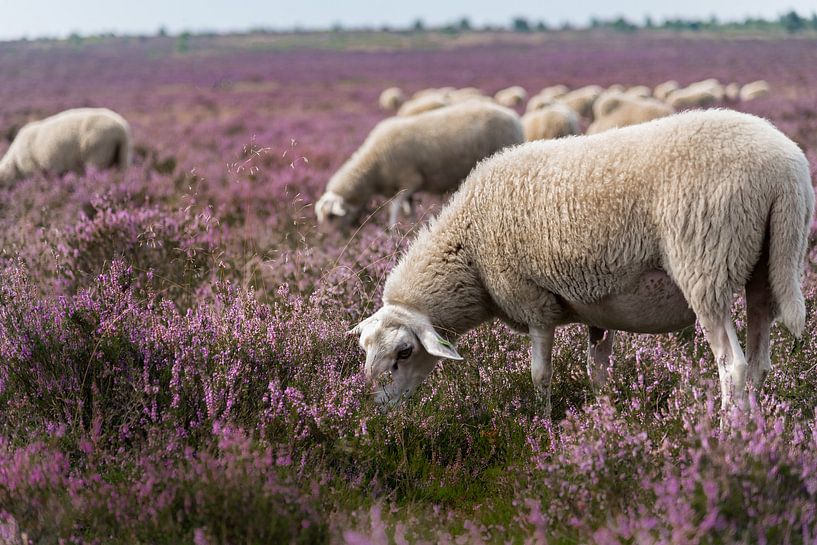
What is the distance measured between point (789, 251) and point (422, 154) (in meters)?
5.81

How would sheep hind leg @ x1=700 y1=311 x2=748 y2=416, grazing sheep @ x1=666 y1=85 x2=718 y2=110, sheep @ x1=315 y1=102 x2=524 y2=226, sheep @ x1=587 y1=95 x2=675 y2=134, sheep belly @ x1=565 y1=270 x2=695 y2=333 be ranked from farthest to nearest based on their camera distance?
grazing sheep @ x1=666 y1=85 x2=718 y2=110 < sheep @ x1=587 y1=95 x2=675 y2=134 < sheep @ x1=315 y1=102 x2=524 y2=226 < sheep belly @ x1=565 y1=270 x2=695 y2=333 < sheep hind leg @ x1=700 y1=311 x2=748 y2=416

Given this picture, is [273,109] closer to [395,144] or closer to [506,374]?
[395,144]

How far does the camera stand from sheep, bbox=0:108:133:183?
10305 mm

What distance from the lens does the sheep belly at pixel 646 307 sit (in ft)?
10.4

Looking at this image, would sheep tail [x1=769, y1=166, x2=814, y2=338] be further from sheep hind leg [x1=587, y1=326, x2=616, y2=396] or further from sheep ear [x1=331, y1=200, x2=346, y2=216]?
sheep ear [x1=331, y1=200, x2=346, y2=216]

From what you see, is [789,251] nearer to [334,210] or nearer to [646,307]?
[646,307]

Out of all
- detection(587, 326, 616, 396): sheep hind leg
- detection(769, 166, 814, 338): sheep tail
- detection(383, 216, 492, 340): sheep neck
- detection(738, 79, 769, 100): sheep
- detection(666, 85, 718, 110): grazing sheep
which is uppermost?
detection(769, 166, 814, 338): sheep tail

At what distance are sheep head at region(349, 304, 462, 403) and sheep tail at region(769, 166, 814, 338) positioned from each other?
1.32 meters

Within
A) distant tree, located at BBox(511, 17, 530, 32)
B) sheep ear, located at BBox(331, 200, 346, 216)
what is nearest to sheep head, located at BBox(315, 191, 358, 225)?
sheep ear, located at BBox(331, 200, 346, 216)

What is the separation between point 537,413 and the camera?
340 centimetres

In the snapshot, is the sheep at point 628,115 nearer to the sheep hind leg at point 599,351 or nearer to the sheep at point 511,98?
the sheep hind leg at point 599,351

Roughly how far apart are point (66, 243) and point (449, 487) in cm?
346

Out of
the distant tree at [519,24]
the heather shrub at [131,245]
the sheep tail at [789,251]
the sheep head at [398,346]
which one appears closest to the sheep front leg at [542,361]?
the sheep head at [398,346]

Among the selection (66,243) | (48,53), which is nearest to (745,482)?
(66,243)
